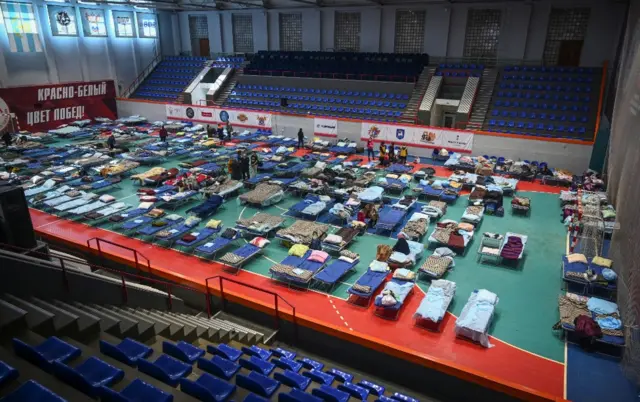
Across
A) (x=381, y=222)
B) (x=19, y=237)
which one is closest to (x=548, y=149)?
(x=381, y=222)

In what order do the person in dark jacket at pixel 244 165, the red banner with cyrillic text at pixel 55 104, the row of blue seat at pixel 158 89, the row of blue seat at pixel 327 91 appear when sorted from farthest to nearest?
1. the row of blue seat at pixel 158 89
2. the row of blue seat at pixel 327 91
3. the red banner with cyrillic text at pixel 55 104
4. the person in dark jacket at pixel 244 165

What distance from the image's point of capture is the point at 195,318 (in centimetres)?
969

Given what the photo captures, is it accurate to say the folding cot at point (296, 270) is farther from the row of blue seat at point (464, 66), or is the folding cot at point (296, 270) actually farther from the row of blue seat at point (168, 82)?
the row of blue seat at point (168, 82)

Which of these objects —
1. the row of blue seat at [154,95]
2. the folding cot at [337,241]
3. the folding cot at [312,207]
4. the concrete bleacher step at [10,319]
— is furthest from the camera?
the row of blue seat at [154,95]

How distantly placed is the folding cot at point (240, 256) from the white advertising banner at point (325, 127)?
1609 cm

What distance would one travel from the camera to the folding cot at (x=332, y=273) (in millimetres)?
11516

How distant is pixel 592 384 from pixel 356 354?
4.73 meters

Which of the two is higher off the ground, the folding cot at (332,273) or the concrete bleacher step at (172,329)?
the concrete bleacher step at (172,329)

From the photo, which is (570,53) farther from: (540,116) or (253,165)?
(253,165)

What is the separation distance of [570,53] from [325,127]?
17.3 m

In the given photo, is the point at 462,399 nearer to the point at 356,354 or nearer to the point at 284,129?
the point at 356,354

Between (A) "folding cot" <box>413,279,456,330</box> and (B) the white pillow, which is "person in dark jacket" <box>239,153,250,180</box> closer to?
(B) the white pillow

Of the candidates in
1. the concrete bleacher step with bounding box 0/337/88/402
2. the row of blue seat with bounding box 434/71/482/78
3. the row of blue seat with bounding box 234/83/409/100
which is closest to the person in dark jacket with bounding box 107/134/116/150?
the row of blue seat with bounding box 234/83/409/100

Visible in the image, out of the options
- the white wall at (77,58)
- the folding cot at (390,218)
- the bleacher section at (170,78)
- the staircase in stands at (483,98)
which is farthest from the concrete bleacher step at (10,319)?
the bleacher section at (170,78)
